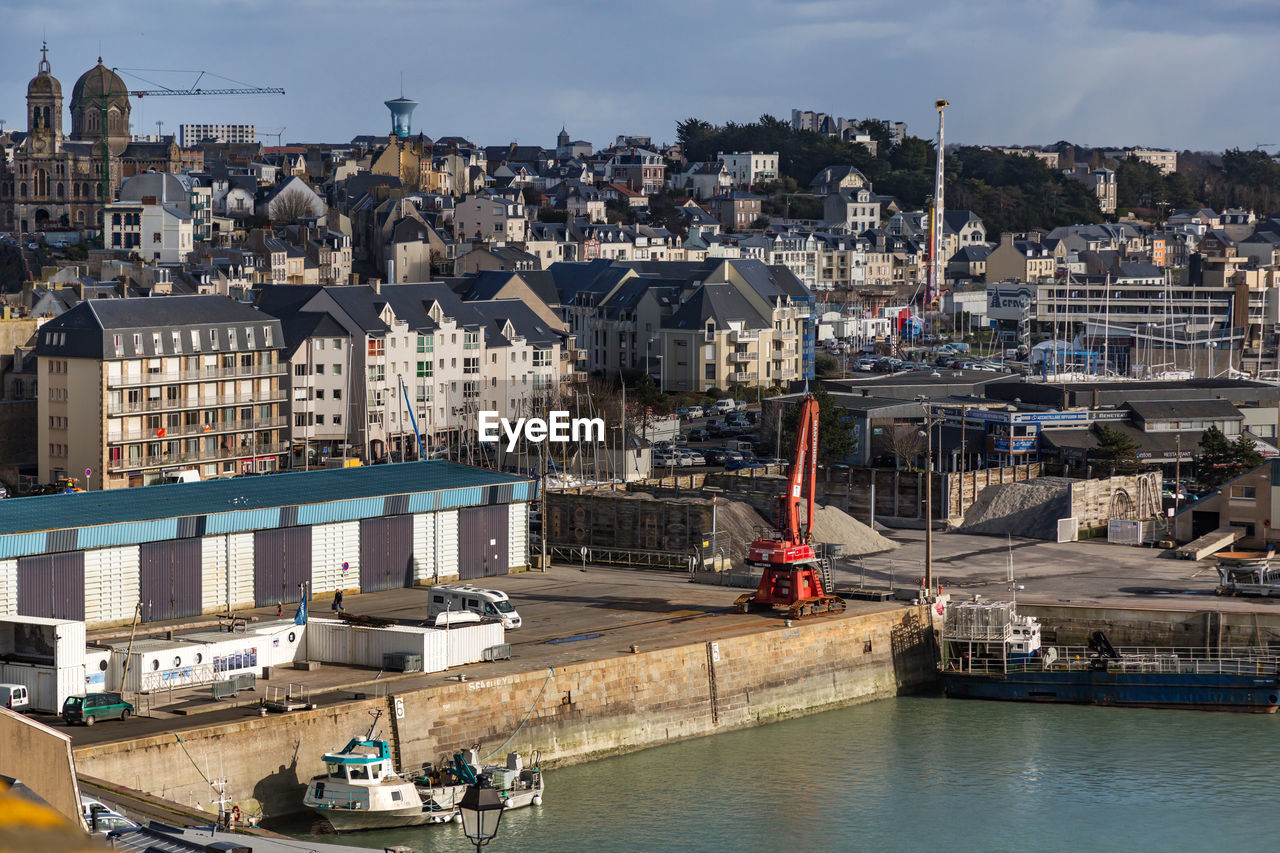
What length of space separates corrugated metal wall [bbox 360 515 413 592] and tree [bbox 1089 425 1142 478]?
83.3ft

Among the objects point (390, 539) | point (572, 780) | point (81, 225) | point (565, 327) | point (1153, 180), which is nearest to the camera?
point (572, 780)

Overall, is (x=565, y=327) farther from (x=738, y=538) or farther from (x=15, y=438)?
(x=738, y=538)

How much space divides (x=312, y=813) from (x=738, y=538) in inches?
765

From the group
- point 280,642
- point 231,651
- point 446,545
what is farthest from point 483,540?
point 231,651

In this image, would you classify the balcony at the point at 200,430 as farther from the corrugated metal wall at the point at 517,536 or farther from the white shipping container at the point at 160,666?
the white shipping container at the point at 160,666

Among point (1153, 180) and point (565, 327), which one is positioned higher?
point (1153, 180)

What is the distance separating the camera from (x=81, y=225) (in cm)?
12094

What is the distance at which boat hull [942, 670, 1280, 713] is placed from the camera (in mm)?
33875

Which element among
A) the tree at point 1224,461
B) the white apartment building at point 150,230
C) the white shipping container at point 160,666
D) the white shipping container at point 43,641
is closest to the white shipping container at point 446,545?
the white shipping container at point 160,666

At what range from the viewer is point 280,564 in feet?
113

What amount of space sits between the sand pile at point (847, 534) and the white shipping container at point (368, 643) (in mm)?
15297

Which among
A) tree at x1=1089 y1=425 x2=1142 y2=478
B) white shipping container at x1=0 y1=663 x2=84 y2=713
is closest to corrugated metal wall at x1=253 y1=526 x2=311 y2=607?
white shipping container at x1=0 y1=663 x2=84 y2=713

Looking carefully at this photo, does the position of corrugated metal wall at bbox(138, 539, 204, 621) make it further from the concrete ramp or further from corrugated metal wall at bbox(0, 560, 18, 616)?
the concrete ramp

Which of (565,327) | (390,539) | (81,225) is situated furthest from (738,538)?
(81,225)
